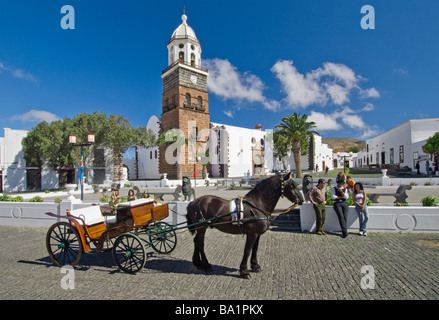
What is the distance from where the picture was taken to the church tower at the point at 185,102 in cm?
3222

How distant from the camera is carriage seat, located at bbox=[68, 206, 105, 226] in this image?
17.6ft

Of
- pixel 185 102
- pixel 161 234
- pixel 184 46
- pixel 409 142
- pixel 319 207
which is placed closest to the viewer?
pixel 161 234

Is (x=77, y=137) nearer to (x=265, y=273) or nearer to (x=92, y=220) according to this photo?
(x=92, y=220)

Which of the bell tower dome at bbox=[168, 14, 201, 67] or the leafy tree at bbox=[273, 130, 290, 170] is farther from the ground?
the bell tower dome at bbox=[168, 14, 201, 67]

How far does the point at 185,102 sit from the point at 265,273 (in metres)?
31.0

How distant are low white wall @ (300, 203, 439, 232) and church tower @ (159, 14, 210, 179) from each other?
80.7 feet

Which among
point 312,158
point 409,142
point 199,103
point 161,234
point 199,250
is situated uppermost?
point 199,103

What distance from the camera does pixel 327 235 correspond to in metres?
7.19

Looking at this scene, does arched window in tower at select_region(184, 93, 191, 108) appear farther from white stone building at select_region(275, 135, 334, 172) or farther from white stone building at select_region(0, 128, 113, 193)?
white stone building at select_region(275, 135, 334, 172)

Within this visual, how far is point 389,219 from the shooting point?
7.29m

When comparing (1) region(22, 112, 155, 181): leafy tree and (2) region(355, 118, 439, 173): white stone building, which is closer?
(1) region(22, 112, 155, 181): leafy tree

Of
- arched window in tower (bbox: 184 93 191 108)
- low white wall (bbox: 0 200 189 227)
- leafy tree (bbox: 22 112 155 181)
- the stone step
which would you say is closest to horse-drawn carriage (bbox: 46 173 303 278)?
the stone step

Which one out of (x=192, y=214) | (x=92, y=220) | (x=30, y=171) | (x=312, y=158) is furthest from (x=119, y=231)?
(x=312, y=158)
